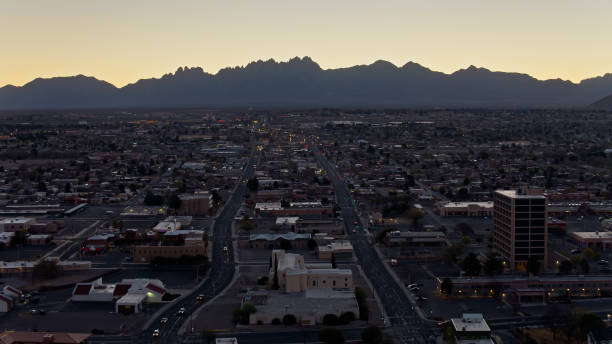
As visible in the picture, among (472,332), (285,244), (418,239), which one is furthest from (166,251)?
(472,332)

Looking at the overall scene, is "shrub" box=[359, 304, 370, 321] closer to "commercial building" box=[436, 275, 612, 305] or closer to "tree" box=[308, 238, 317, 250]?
"commercial building" box=[436, 275, 612, 305]

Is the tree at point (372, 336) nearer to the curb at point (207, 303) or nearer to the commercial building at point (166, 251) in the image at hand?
the curb at point (207, 303)

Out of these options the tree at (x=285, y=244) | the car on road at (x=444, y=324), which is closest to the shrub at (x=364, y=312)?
the car on road at (x=444, y=324)

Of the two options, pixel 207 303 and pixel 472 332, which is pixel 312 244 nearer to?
pixel 207 303

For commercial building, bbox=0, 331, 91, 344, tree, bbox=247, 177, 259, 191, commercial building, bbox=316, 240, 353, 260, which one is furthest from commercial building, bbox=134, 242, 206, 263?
tree, bbox=247, 177, 259, 191

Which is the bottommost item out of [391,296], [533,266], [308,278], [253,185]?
[391,296]

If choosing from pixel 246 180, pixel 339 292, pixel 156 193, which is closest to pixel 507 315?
pixel 339 292
